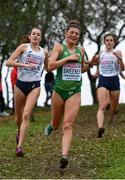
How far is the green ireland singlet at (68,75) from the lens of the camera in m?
8.81

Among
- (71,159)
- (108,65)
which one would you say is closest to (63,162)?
(71,159)

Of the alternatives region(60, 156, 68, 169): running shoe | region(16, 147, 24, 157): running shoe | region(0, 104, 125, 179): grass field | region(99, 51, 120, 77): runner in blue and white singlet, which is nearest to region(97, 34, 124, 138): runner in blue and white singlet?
region(99, 51, 120, 77): runner in blue and white singlet

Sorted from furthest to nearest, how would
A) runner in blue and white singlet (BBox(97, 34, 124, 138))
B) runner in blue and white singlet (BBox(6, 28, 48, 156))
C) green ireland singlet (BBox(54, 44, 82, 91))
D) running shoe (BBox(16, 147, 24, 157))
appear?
runner in blue and white singlet (BBox(97, 34, 124, 138)) → runner in blue and white singlet (BBox(6, 28, 48, 156)) → running shoe (BBox(16, 147, 24, 157)) → green ireland singlet (BBox(54, 44, 82, 91))

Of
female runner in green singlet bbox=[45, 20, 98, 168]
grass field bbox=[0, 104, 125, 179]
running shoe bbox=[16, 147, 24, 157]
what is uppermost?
female runner in green singlet bbox=[45, 20, 98, 168]

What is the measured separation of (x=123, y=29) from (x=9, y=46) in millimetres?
9032

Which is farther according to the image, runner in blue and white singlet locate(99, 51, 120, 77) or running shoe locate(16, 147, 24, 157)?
runner in blue and white singlet locate(99, 51, 120, 77)

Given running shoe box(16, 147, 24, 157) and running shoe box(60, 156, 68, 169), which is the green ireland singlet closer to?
running shoe box(60, 156, 68, 169)

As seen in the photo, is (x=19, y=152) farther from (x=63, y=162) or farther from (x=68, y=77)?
(x=68, y=77)

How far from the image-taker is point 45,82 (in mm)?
29281

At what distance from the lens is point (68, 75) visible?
881cm

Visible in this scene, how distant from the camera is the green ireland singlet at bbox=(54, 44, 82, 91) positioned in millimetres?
8812

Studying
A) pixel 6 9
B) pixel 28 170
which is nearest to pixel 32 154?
pixel 28 170

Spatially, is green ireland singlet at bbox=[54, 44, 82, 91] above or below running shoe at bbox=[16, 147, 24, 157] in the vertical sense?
above

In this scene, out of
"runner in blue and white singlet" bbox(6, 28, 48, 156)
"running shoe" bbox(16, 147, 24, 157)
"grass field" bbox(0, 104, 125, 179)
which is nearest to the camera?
"grass field" bbox(0, 104, 125, 179)
